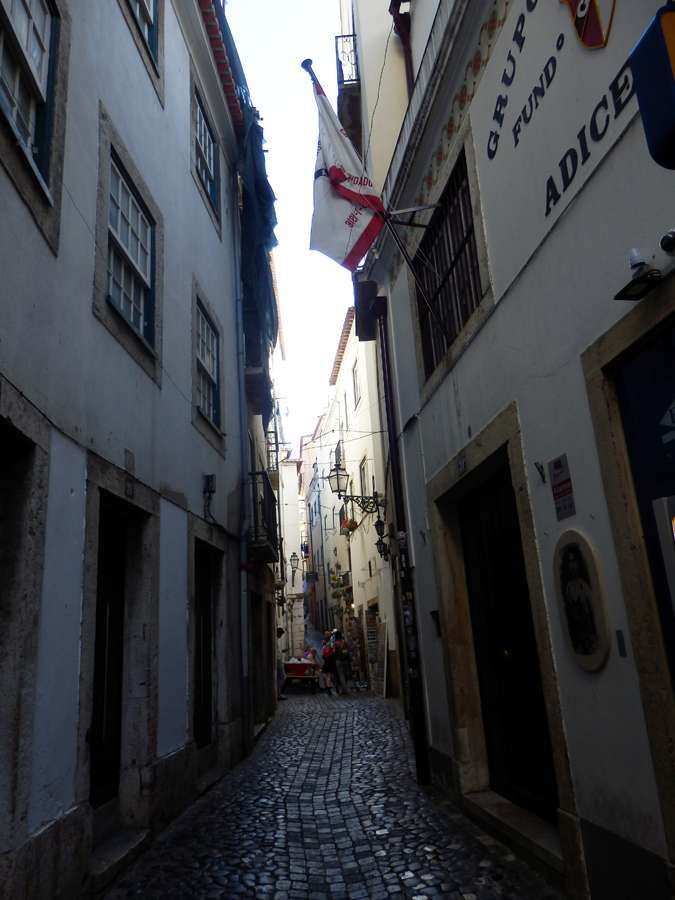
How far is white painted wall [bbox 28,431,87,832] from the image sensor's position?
13.4ft

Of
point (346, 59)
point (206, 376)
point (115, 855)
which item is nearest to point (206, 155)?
point (206, 376)

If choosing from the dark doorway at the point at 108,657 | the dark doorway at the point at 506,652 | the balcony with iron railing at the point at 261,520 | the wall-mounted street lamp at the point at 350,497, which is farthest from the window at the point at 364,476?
the dark doorway at the point at 108,657

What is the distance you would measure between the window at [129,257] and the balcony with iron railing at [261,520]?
489 centimetres

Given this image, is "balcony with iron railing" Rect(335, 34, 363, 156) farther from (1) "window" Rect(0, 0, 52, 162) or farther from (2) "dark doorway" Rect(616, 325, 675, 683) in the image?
(2) "dark doorway" Rect(616, 325, 675, 683)

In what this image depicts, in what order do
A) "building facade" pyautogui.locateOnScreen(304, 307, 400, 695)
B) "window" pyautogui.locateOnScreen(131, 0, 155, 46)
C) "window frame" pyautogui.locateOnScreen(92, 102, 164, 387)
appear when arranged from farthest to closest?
"building facade" pyautogui.locateOnScreen(304, 307, 400, 695)
"window" pyautogui.locateOnScreen(131, 0, 155, 46)
"window frame" pyautogui.locateOnScreen(92, 102, 164, 387)

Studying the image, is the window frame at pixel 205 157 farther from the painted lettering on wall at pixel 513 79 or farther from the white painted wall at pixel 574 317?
the painted lettering on wall at pixel 513 79

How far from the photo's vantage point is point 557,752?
442 centimetres

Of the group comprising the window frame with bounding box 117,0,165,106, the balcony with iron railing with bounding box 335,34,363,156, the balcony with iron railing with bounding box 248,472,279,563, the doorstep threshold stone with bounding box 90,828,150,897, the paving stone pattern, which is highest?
the balcony with iron railing with bounding box 335,34,363,156

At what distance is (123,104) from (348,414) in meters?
18.7

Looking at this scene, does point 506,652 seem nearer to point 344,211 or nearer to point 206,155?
point 344,211

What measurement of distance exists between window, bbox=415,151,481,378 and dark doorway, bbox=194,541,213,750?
366 centimetres

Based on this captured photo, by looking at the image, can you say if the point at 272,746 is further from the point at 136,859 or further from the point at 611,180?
the point at 611,180

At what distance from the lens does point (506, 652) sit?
19.4ft

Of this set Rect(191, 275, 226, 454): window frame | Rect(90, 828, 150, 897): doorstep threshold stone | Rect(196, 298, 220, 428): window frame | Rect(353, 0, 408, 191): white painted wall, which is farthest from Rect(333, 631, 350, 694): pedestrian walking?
Rect(90, 828, 150, 897): doorstep threshold stone
